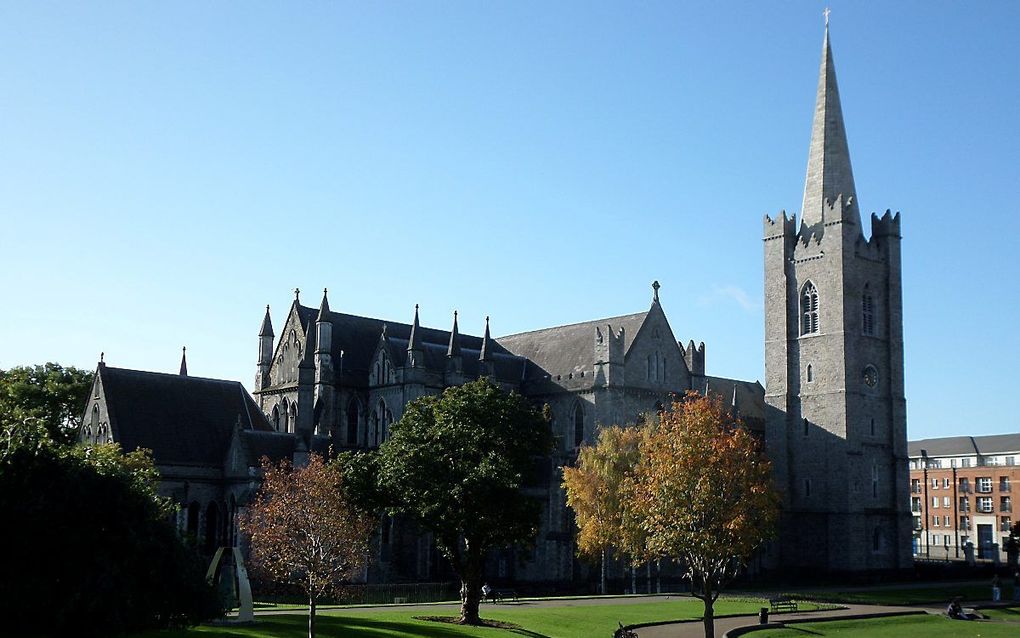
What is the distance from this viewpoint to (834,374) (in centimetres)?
8712

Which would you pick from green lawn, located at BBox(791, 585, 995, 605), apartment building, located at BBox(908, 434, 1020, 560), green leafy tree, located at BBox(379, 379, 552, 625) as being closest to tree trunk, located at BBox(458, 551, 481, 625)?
green leafy tree, located at BBox(379, 379, 552, 625)

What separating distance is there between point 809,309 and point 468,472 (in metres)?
51.2

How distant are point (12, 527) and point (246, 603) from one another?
17.6m

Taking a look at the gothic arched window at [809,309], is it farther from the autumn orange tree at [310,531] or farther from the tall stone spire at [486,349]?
the autumn orange tree at [310,531]

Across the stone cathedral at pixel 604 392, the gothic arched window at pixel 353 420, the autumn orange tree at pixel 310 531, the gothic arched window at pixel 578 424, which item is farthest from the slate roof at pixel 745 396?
the autumn orange tree at pixel 310 531

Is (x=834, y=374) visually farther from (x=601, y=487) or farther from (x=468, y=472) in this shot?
(x=468, y=472)

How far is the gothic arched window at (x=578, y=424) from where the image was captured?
259ft

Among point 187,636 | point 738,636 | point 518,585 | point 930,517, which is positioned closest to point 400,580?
point 518,585

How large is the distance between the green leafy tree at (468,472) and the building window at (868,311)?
47902mm

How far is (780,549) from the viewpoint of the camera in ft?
295

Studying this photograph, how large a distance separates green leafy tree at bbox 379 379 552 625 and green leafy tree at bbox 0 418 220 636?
68.3 feet

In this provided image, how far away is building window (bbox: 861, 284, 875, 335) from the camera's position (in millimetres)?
89250

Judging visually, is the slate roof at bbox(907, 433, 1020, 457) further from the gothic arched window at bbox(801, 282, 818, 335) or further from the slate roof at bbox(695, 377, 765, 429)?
the gothic arched window at bbox(801, 282, 818, 335)

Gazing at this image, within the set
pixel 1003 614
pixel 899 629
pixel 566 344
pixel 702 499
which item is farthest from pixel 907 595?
pixel 702 499
